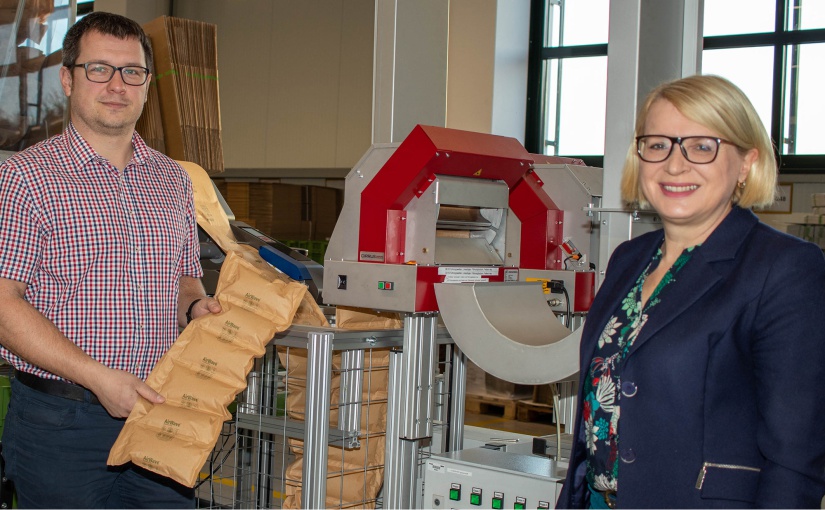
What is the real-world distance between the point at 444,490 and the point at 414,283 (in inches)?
25.7

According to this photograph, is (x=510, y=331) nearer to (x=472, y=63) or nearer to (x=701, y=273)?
(x=701, y=273)

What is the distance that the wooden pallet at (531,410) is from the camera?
752 centimetres

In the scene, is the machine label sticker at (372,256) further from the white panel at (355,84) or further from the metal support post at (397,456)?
the white panel at (355,84)

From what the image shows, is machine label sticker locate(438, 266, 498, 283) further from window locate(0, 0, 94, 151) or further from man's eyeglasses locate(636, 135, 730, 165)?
window locate(0, 0, 94, 151)

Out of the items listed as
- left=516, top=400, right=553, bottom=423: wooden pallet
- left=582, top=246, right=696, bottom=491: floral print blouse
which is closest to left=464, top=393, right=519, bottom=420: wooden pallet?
left=516, top=400, right=553, bottom=423: wooden pallet

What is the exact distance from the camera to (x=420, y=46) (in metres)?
3.46

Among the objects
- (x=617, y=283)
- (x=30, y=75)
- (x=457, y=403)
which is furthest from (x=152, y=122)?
(x=617, y=283)

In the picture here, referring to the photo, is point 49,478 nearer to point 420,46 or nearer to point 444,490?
point 444,490

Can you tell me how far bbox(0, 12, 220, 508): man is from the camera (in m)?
1.93

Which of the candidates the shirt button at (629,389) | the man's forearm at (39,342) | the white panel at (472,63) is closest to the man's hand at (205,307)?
the man's forearm at (39,342)

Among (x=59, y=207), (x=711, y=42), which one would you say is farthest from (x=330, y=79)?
(x=59, y=207)

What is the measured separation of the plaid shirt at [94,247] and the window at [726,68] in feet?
20.8

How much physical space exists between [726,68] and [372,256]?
6.85 meters

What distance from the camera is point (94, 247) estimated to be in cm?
204
